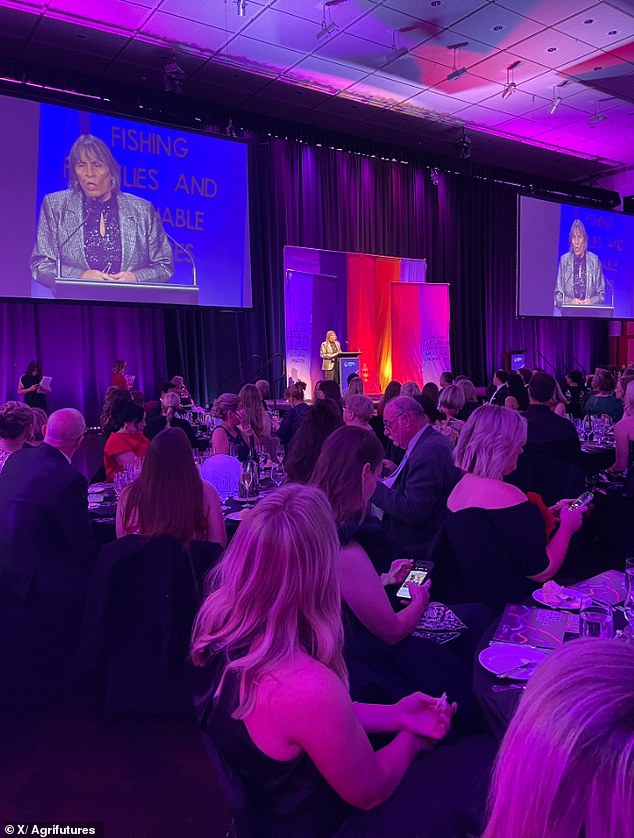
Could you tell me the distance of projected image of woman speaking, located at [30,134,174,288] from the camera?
695 centimetres

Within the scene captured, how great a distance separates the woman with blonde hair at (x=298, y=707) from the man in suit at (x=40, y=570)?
63.0 inches

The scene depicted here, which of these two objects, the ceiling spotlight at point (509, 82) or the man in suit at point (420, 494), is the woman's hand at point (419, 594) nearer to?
the man in suit at point (420, 494)

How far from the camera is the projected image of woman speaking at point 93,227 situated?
695 cm

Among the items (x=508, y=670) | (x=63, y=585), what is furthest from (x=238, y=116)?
(x=508, y=670)

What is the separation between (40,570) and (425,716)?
2004 millimetres

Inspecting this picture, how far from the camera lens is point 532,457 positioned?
4.50 meters

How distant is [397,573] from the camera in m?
2.30

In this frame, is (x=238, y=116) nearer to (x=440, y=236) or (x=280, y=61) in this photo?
(x=280, y=61)

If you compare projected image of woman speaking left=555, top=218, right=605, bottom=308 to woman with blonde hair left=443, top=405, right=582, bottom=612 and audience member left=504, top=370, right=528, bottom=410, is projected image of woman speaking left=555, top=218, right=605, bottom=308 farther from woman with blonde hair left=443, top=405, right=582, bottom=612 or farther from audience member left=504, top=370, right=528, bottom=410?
woman with blonde hair left=443, top=405, right=582, bottom=612

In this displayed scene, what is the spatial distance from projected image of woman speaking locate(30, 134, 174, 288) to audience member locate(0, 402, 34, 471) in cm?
373

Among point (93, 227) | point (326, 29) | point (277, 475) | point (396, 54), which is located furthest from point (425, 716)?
point (396, 54)

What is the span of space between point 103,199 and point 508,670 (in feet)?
22.7

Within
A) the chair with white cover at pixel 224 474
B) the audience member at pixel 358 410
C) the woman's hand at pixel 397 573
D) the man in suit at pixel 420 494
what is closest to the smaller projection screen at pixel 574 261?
the audience member at pixel 358 410

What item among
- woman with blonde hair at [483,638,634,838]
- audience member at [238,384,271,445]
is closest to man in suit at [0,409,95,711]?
audience member at [238,384,271,445]
